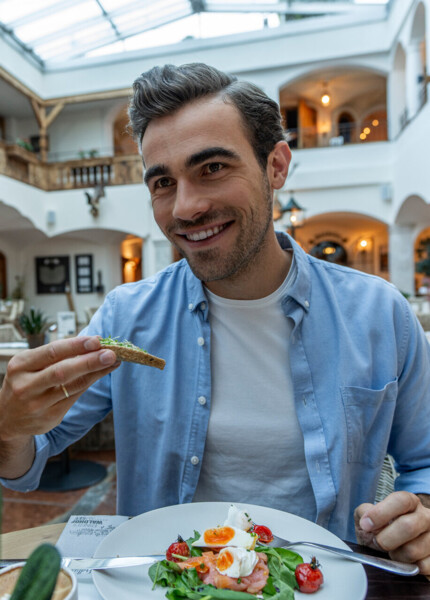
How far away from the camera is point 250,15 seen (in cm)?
1165

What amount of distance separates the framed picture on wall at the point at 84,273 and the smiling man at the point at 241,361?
13066 millimetres

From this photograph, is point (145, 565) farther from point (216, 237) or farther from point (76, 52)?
point (76, 52)

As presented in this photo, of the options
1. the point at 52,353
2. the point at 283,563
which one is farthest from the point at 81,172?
the point at 283,563

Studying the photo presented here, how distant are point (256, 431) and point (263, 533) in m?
0.36

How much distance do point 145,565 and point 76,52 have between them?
47.3ft

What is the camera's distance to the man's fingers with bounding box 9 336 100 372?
71 centimetres

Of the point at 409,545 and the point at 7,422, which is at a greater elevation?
the point at 7,422

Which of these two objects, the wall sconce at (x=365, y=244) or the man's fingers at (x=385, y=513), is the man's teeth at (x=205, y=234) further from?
the wall sconce at (x=365, y=244)

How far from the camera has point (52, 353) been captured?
706 mm

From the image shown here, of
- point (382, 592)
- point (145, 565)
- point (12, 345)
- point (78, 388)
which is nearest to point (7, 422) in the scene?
point (78, 388)

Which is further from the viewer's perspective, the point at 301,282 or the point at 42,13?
the point at 42,13

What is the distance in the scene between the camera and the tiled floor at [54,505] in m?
2.56

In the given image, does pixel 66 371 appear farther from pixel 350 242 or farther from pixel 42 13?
pixel 350 242

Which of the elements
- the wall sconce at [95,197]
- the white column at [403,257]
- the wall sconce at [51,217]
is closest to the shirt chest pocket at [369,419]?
the white column at [403,257]
